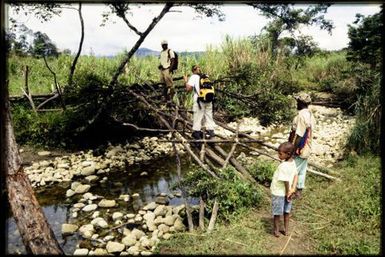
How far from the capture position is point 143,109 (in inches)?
442

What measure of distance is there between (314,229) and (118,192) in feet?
15.3

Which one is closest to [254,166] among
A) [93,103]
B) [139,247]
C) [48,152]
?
[139,247]

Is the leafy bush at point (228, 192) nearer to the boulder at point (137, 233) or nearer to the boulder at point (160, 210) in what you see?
the boulder at point (160, 210)

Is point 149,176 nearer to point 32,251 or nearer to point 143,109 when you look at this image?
point 143,109

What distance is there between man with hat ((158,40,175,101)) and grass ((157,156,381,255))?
225 inches

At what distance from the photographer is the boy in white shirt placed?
15.9 feet

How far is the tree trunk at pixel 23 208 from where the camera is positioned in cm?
454

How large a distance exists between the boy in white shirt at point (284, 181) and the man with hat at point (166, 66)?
6.34 metres

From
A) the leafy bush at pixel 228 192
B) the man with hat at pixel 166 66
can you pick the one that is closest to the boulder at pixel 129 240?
the leafy bush at pixel 228 192

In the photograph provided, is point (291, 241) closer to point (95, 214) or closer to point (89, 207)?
point (95, 214)

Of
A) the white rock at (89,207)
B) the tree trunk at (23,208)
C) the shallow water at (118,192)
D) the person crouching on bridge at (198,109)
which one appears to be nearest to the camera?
the tree trunk at (23,208)

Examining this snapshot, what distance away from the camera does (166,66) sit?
10.7 meters

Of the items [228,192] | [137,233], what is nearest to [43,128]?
[137,233]

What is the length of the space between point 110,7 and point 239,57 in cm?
698
